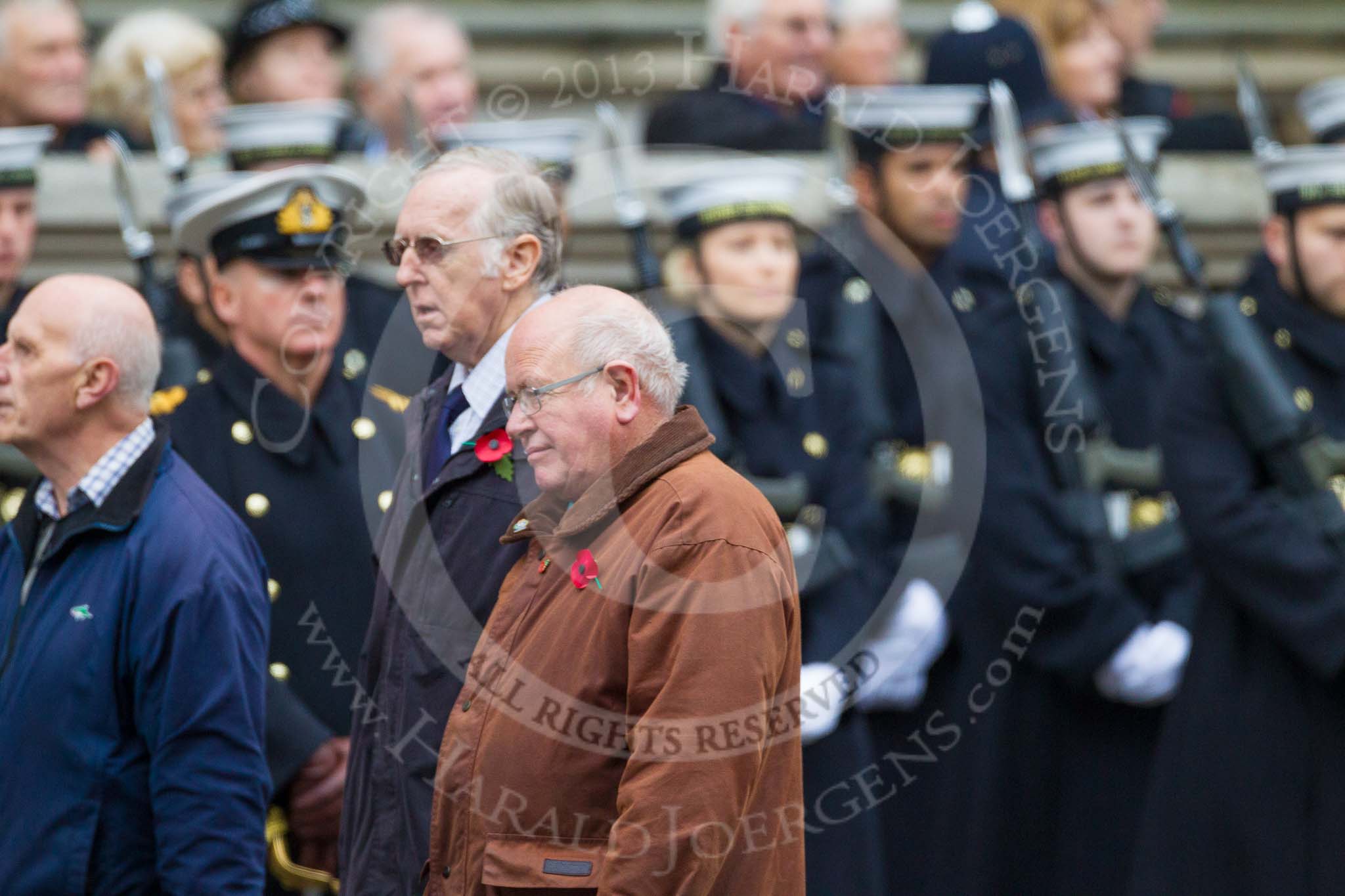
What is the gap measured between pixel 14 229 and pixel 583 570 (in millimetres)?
2685

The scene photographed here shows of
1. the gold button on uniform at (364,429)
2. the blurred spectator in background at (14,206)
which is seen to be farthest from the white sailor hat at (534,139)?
the blurred spectator in background at (14,206)

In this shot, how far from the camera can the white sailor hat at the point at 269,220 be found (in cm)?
529

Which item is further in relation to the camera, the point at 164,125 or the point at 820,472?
the point at 164,125

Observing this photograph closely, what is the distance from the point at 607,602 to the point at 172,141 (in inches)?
125

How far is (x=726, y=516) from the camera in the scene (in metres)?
3.40

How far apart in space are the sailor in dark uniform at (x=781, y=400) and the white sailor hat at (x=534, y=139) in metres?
0.31

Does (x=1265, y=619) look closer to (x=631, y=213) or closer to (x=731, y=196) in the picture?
(x=731, y=196)

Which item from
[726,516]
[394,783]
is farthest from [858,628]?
[726,516]

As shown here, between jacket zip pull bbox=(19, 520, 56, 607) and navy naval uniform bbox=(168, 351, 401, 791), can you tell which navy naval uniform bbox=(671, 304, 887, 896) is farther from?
jacket zip pull bbox=(19, 520, 56, 607)

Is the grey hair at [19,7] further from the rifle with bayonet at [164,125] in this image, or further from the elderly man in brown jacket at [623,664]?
the elderly man in brown jacket at [623,664]

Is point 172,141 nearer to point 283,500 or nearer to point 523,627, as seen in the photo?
point 283,500

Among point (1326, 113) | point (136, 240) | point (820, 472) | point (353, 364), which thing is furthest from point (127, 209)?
point (1326, 113)

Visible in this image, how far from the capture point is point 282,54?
672 cm

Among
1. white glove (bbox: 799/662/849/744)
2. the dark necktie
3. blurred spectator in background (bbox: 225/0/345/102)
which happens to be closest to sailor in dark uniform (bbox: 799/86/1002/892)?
white glove (bbox: 799/662/849/744)
